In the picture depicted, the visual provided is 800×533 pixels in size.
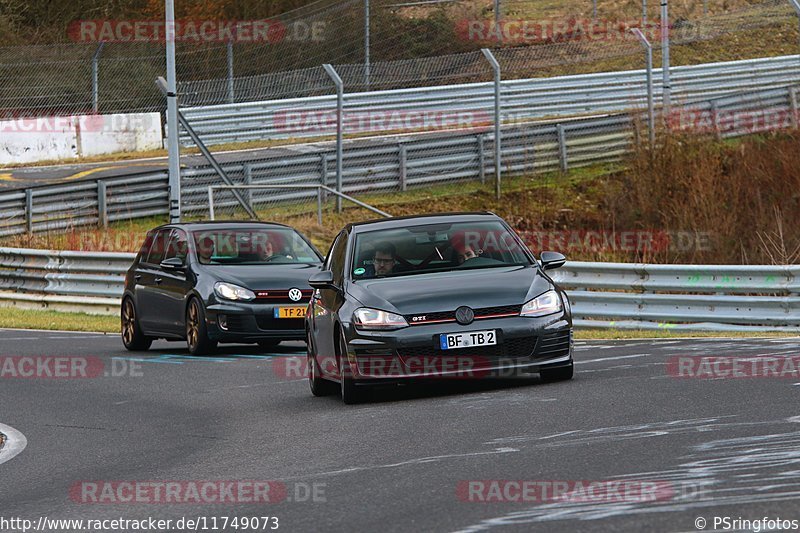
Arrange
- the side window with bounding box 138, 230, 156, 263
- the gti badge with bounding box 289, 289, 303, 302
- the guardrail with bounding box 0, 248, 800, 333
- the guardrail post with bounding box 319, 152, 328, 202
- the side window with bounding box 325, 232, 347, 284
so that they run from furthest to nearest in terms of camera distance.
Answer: the guardrail post with bounding box 319, 152, 328, 202
the side window with bounding box 138, 230, 156, 263
the guardrail with bounding box 0, 248, 800, 333
the gti badge with bounding box 289, 289, 303, 302
the side window with bounding box 325, 232, 347, 284

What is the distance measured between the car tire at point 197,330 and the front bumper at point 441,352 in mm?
5569

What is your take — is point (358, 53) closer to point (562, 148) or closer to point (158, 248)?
point (562, 148)

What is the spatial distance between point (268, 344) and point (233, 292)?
1840 mm

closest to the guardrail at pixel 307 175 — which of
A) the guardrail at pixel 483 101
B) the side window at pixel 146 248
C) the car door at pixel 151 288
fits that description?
the guardrail at pixel 483 101

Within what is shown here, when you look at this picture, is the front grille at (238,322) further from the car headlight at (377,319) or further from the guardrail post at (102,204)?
the guardrail post at (102,204)

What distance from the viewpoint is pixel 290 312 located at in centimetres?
1727

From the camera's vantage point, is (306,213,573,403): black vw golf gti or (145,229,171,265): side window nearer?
(306,213,573,403): black vw golf gti

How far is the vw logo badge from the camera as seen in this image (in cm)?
1190

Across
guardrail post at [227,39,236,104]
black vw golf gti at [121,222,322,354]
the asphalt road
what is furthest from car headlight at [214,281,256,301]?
guardrail post at [227,39,236,104]

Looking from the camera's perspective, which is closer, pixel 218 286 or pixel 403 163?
pixel 218 286

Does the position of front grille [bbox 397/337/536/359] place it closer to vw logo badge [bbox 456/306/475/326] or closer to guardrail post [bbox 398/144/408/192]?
vw logo badge [bbox 456/306/475/326]

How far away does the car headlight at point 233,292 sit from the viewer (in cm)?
1725

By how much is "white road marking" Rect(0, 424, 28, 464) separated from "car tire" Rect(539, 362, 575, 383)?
408cm

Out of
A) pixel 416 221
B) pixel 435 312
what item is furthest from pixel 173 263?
pixel 435 312
